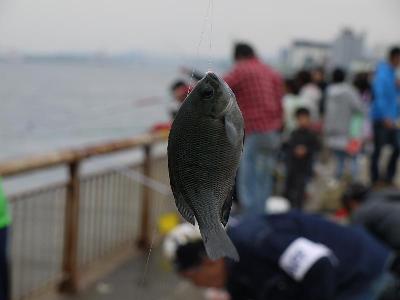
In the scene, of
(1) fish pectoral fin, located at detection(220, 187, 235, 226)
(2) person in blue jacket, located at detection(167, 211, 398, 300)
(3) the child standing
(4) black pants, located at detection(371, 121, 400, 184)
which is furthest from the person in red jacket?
(4) black pants, located at detection(371, 121, 400, 184)

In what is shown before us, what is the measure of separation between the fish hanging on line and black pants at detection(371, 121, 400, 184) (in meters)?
6.48

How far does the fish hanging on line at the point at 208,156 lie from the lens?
0.94 meters

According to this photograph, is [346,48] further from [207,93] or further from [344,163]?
[207,93]

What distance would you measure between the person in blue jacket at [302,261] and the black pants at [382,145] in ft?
12.2

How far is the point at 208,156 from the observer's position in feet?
3.24

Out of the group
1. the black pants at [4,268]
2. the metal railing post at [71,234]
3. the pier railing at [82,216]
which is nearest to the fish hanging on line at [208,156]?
the black pants at [4,268]

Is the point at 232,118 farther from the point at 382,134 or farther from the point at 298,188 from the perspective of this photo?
the point at 382,134

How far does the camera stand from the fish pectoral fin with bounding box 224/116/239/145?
0.95 meters

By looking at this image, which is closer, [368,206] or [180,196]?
[180,196]

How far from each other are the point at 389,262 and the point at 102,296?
7.25 feet

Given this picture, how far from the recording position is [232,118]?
0.97 m

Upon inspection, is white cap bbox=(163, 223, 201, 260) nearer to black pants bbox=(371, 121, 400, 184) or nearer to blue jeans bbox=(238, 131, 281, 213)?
blue jeans bbox=(238, 131, 281, 213)

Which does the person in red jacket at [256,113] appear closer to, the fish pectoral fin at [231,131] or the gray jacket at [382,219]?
the gray jacket at [382,219]

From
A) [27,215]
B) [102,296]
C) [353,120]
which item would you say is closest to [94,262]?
[102,296]
